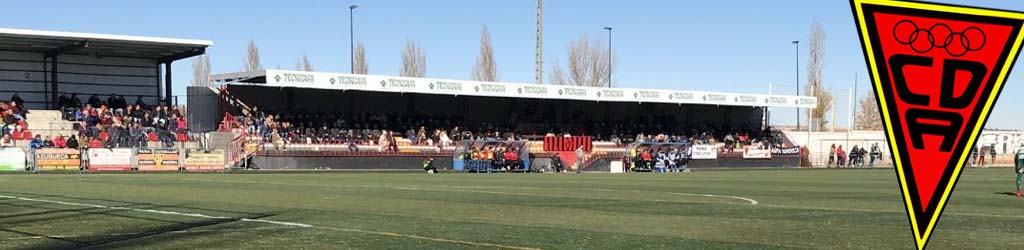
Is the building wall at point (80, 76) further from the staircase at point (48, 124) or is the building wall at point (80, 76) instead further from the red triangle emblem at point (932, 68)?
the red triangle emblem at point (932, 68)

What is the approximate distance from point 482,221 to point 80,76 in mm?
44632

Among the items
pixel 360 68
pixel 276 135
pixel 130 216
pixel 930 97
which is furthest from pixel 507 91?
pixel 930 97

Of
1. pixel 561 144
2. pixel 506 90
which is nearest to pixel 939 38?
pixel 561 144

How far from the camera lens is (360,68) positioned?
3553 inches

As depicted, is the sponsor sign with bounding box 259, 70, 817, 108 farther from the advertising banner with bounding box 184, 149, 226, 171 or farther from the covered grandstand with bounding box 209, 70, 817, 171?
the advertising banner with bounding box 184, 149, 226, 171

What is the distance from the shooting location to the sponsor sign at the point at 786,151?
64738 mm

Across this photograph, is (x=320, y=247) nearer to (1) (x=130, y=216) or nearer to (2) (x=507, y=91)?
(1) (x=130, y=216)

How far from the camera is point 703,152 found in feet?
198

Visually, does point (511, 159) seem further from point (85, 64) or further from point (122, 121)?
point (85, 64)

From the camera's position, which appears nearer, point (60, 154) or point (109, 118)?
point (60, 154)

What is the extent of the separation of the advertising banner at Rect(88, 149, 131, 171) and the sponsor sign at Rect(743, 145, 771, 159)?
125 feet

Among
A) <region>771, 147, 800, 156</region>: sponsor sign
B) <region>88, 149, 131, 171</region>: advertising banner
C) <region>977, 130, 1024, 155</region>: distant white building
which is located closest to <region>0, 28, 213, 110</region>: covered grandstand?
<region>88, 149, 131, 171</region>: advertising banner

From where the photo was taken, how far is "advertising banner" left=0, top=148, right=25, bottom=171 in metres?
35.9

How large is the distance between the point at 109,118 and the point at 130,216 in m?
34.5
